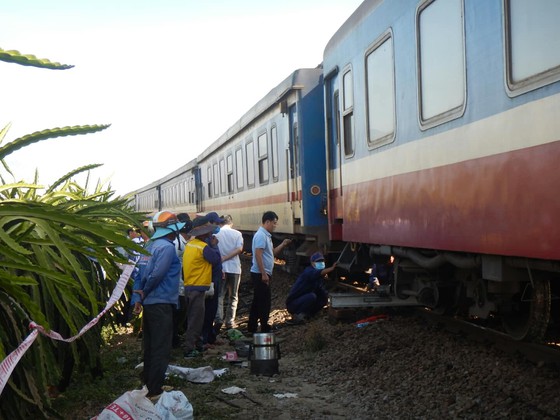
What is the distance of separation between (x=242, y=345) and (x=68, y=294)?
223 inches

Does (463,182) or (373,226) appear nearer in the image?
(463,182)

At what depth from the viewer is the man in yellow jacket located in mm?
7938

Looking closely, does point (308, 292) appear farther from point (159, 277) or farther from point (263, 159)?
point (263, 159)

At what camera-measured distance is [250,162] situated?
50.0ft

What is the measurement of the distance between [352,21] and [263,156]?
19.3 feet

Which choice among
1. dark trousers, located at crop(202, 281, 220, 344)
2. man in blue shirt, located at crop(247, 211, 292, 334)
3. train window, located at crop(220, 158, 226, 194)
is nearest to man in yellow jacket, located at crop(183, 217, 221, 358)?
dark trousers, located at crop(202, 281, 220, 344)

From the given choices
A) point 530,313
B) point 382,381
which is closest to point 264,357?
Result: point 382,381

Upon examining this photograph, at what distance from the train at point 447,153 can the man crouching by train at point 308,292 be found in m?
0.41

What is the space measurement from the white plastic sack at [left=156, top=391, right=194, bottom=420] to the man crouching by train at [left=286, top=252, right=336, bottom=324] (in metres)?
4.89

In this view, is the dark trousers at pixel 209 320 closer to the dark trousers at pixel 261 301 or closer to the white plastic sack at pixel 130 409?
the dark trousers at pixel 261 301

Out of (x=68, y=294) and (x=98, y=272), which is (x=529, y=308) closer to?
(x=98, y=272)

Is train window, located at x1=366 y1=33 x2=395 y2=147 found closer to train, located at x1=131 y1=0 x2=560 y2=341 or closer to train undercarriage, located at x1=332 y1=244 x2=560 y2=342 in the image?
train, located at x1=131 y1=0 x2=560 y2=341

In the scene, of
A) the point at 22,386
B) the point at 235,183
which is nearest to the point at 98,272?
the point at 22,386

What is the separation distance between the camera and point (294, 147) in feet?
37.2
